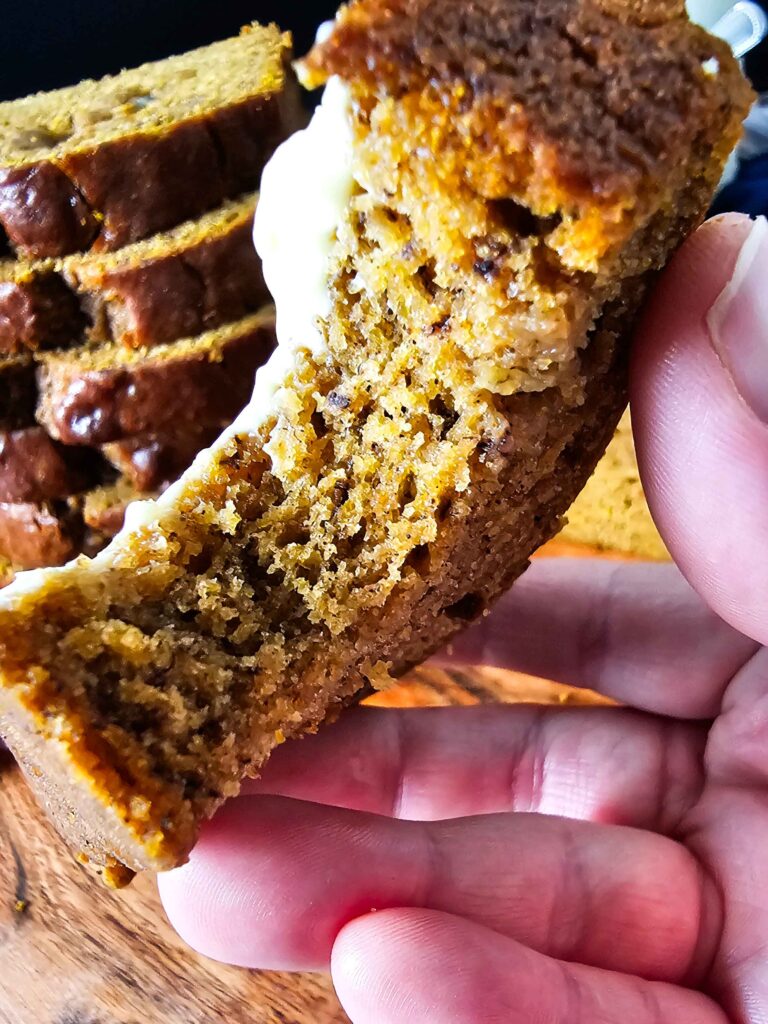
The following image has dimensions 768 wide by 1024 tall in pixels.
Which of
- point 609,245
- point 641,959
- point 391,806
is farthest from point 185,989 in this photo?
point 609,245

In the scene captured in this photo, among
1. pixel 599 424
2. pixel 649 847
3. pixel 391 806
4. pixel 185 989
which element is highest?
pixel 599 424

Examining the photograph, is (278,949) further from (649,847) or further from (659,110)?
(659,110)

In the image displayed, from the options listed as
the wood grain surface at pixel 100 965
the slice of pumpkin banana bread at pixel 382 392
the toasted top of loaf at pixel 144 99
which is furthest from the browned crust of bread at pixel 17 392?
the slice of pumpkin banana bread at pixel 382 392

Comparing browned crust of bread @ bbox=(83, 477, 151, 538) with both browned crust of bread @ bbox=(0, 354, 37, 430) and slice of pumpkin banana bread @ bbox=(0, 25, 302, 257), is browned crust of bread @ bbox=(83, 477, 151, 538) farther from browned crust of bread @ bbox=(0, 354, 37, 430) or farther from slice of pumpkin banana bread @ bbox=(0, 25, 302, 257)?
slice of pumpkin banana bread @ bbox=(0, 25, 302, 257)

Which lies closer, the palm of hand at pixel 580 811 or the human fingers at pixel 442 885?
the palm of hand at pixel 580 811

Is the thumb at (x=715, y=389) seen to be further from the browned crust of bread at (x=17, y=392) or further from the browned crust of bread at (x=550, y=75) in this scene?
the browned crust of bread at (x=17, y=392)

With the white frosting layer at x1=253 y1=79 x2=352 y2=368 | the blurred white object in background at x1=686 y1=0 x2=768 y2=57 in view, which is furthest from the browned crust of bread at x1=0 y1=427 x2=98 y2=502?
the blurred white object in background at x1=686 y1=0 x2=768 y2=57
